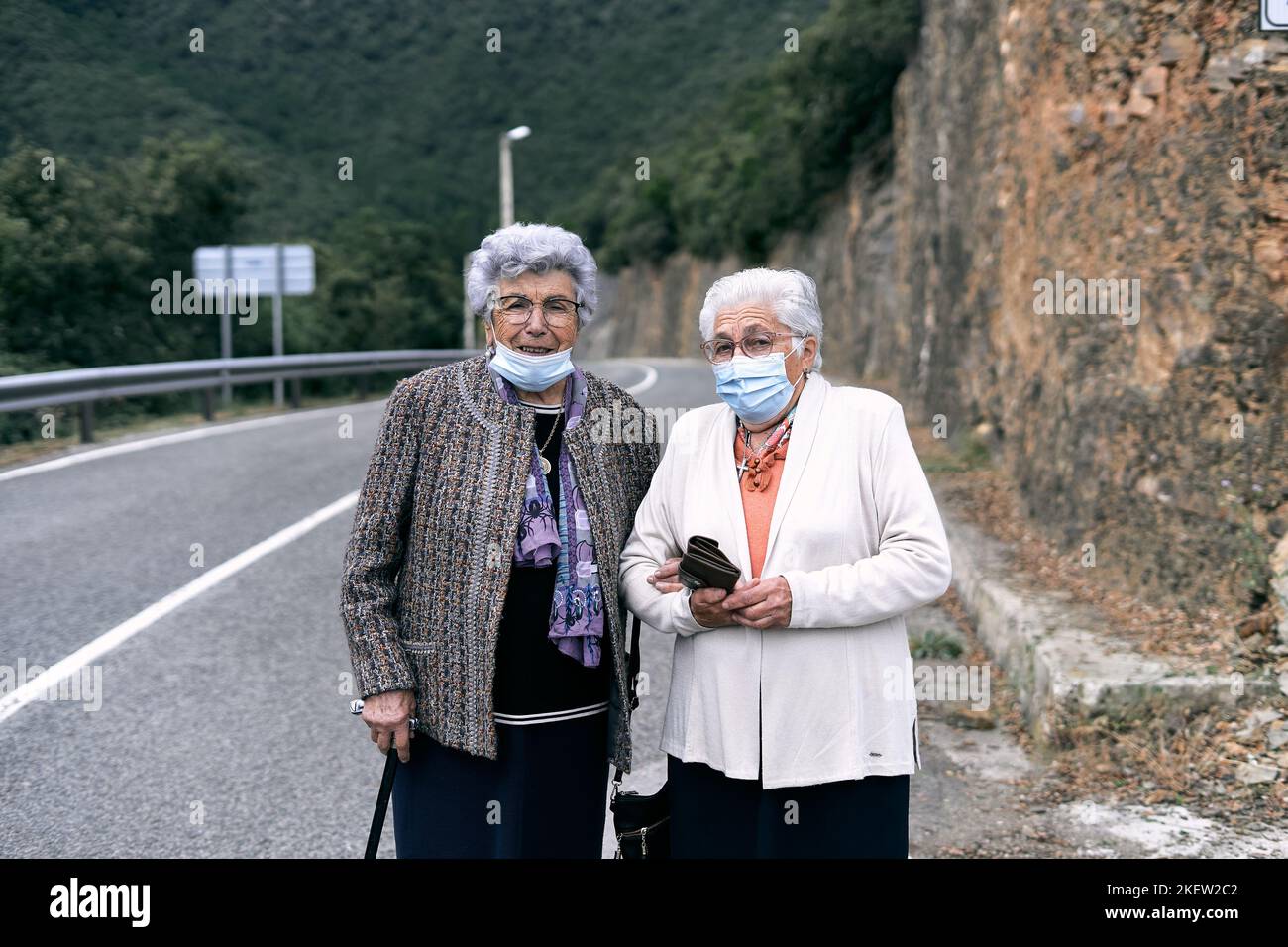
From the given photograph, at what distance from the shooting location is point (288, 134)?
188 ft

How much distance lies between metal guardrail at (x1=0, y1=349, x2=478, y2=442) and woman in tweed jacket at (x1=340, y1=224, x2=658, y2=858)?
1116cm

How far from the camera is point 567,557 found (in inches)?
120

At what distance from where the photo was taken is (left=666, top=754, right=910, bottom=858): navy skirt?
117 inches

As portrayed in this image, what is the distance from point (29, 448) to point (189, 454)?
2059mm

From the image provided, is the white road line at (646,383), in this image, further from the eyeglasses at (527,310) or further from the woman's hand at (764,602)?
the woman's hand at (764,602)

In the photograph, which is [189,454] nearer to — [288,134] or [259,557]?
[259,557]

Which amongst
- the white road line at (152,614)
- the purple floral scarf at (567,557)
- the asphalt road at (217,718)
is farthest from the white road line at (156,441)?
the purple floral scarf at (567,557)

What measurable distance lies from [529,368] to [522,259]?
0.89ft

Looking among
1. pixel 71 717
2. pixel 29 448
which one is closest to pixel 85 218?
pixel 29 448

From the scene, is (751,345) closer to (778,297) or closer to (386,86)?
(778,297)

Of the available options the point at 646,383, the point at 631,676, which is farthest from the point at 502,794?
the point at 646,383

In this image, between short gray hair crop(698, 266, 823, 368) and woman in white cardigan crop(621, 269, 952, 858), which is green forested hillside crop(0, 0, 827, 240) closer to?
short gray hair crop(698, 266, 823, 368)

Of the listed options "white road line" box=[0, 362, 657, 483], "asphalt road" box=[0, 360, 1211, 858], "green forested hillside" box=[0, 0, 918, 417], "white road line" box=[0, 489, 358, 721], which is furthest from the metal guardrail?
"white road line" box=[0, 489, 358, 721]

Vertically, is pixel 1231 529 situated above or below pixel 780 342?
below
